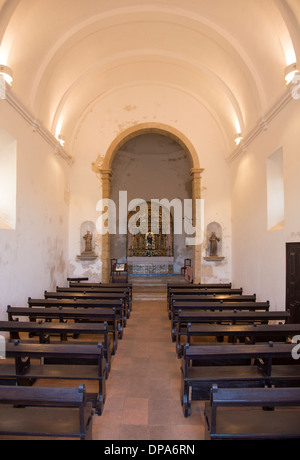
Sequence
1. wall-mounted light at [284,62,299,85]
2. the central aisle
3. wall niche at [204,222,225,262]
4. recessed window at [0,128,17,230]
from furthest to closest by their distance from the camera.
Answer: wall niche at [204,222,225,262] → recessed window at [0,128,17,230] → wall-mounted light at [284,62,299,85] → the central aisle

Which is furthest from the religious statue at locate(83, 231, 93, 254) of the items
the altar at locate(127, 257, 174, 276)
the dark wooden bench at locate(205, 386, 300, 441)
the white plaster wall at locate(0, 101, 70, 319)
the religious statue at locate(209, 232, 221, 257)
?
the dark wooden bench at locate(205, 386, 300, 441)

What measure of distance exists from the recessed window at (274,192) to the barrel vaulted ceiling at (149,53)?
3.99ft

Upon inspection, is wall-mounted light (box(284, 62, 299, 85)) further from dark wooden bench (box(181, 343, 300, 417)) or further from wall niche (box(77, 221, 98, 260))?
wall niche (box(77, 221, 98, 260))

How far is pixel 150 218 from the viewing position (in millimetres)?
14164

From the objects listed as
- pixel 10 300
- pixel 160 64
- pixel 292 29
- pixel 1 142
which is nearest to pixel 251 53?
pixel 292 29

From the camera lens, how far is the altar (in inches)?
516

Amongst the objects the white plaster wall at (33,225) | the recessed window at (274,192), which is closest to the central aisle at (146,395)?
the white plaster wall at (33,225)

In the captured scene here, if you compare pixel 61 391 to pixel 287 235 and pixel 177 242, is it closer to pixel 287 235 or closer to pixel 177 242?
pixel 287 235

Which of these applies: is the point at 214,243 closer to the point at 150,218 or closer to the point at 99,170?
the point at 150,218

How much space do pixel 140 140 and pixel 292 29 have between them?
9886 mm

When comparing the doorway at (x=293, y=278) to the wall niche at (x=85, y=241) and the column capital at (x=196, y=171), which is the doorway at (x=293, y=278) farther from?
the wall niche at (x=85, y=241)

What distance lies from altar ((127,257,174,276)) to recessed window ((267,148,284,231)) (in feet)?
20.2

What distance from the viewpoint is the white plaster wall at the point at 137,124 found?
1136cm

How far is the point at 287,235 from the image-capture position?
6.29 meters
